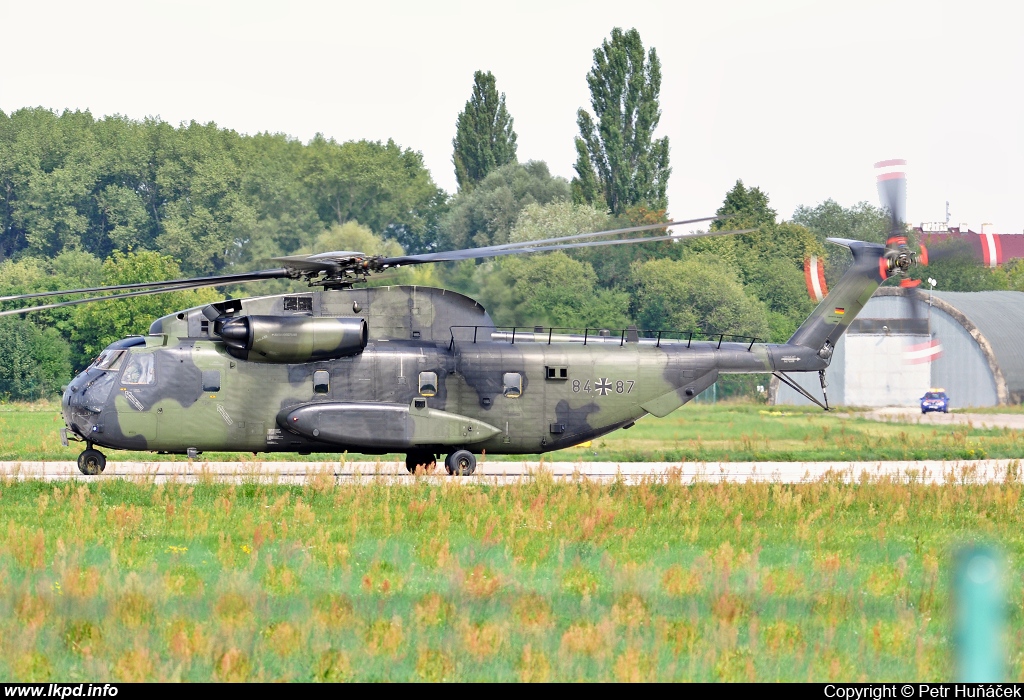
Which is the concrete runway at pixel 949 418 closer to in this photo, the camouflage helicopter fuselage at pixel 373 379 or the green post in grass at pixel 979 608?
the camouflage helicopter fuselage at pixel 373 379

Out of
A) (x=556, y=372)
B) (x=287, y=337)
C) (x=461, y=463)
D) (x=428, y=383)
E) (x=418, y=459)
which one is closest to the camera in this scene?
(x=287, y=337)

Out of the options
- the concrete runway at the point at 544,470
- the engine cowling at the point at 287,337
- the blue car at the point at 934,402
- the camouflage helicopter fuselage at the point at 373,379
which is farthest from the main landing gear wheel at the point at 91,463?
the blue car at the point at 934,402

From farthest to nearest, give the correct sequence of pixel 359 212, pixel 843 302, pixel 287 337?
pixel 359 212
pixel 843 302
pixel 287 337

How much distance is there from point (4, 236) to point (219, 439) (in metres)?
70.2

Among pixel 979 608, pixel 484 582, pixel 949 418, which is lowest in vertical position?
pixel 949 418

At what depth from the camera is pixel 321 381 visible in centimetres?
2378

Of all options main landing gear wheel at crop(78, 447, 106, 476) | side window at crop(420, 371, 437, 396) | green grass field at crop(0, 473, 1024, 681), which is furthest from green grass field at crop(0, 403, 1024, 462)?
green grass field at crop(0, 473, 1024, 681)

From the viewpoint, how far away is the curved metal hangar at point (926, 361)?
5825cm

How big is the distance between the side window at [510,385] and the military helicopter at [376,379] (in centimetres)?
3

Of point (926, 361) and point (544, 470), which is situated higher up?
point (926, 361)

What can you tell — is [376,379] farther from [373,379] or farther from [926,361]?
[926,361]

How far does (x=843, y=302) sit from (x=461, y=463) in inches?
371

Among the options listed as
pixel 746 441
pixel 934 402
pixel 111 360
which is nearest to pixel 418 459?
pixel 111 360
